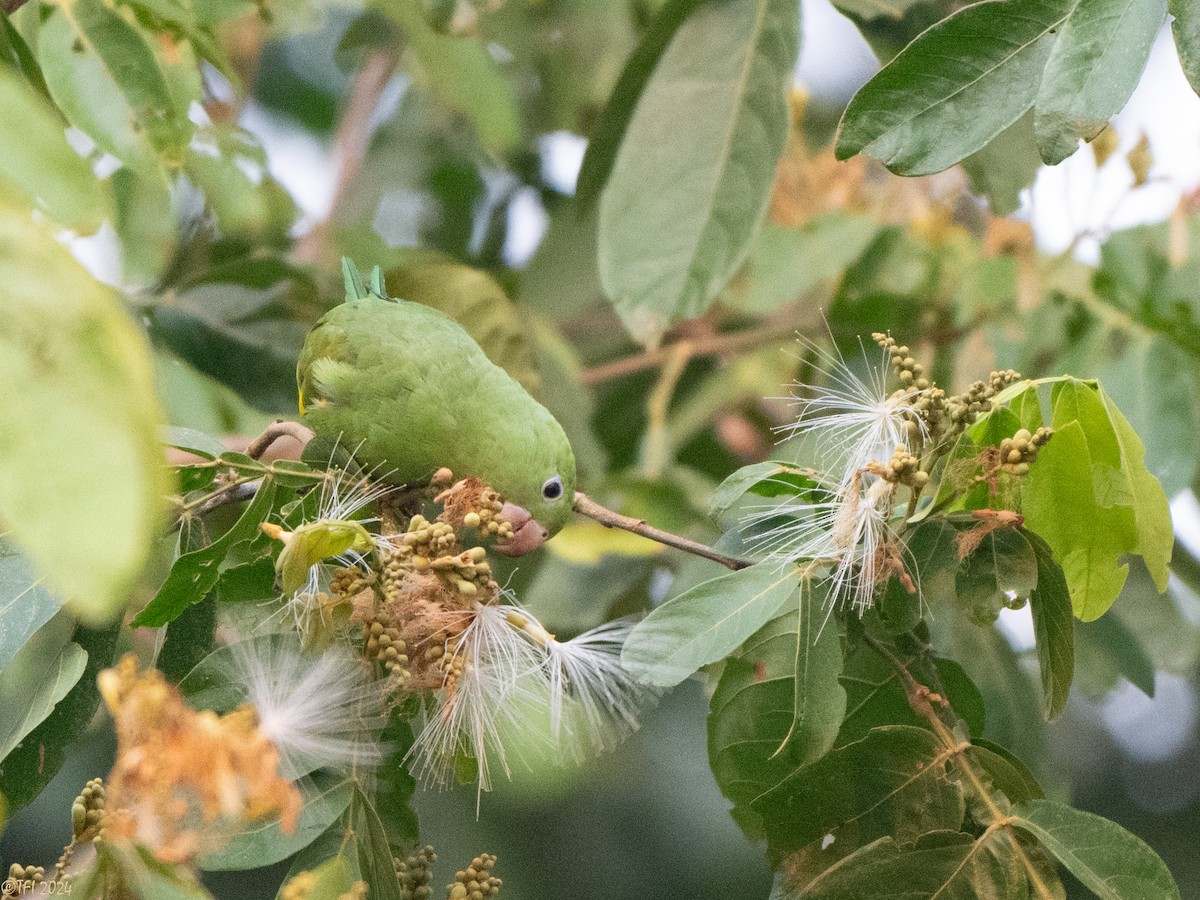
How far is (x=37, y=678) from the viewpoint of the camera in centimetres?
97

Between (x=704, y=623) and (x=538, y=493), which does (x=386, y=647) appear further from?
(x=538, y=493)

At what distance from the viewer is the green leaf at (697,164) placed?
1427mm

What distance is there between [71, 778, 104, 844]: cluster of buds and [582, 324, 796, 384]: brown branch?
160 cm

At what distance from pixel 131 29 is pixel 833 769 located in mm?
1031

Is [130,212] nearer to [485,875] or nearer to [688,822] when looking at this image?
[485,875]

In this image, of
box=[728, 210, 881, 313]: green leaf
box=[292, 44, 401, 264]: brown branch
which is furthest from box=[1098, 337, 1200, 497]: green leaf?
box=[292, 44, 401, 264]: brown branch

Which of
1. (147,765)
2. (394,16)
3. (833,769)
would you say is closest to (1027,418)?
(833,769)

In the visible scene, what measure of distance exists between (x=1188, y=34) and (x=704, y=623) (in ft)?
1.94

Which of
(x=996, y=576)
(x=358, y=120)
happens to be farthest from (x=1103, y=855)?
(x=358, y=120)

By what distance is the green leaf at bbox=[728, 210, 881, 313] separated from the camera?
2.13 m

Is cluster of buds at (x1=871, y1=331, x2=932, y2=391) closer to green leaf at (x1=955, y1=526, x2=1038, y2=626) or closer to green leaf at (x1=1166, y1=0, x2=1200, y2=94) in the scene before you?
green leaf at (x1=955, y1=526, x2=1038, y2=626)

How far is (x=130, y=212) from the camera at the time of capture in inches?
67.2

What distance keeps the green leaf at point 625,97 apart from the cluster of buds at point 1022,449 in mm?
932

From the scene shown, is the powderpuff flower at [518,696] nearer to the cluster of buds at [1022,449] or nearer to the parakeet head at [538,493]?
the parakeet head at [538,493]
